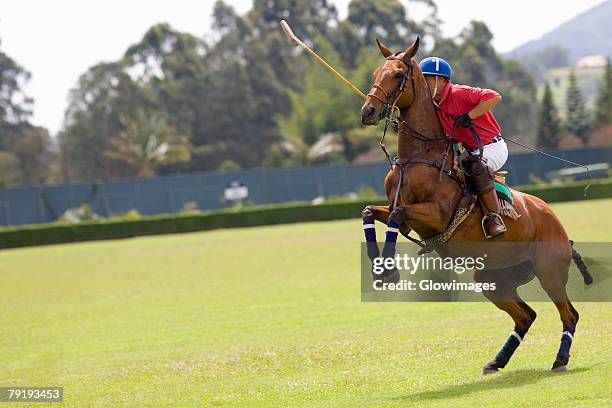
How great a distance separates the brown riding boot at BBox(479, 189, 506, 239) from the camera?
1003 centimetres

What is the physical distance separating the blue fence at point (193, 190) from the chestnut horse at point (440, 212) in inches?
1770

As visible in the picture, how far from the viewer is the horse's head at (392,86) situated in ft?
30.9

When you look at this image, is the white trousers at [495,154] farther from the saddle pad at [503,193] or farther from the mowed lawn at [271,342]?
the mowed lawn at [271,342]

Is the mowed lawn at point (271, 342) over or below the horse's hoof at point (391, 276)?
below

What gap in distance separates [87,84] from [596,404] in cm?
9134

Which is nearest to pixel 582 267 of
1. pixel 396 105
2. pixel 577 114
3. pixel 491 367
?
pixel 491 367

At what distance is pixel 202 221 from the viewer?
48.5 m

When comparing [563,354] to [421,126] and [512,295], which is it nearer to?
[512,295]

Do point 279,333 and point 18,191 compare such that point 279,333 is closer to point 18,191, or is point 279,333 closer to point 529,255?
point 529,255

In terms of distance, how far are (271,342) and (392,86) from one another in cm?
535

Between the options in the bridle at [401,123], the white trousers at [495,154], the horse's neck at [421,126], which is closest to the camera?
the bridle at [401,123]

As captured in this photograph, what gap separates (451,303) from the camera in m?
17.5

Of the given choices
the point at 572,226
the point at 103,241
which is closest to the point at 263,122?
the point at 103,241

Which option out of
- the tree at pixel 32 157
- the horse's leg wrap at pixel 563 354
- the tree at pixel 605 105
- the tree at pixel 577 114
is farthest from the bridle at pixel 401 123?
the tree at pixel 32 157
